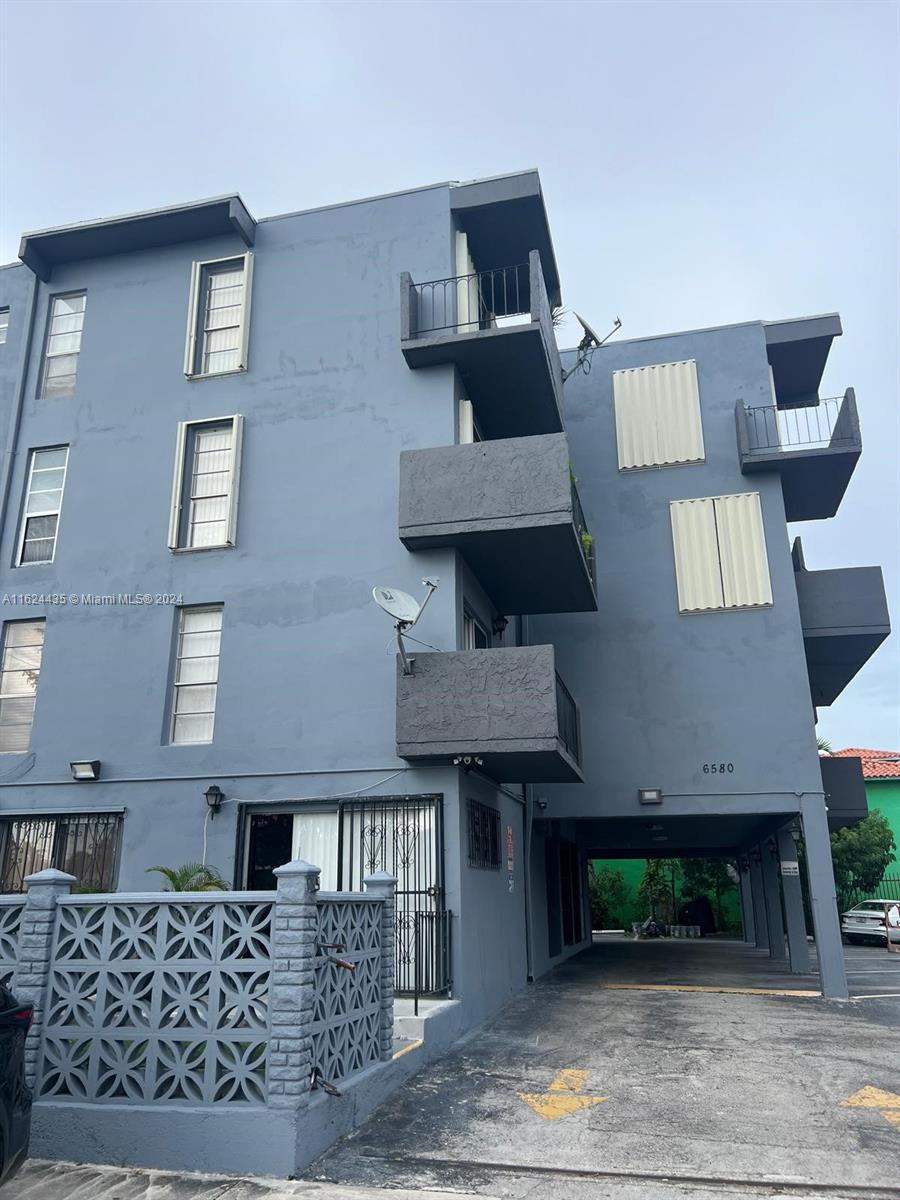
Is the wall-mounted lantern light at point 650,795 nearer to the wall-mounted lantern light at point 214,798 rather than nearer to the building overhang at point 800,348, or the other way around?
the wall-mounted lantern light at point 214,798

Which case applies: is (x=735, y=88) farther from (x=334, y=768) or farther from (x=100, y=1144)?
(x=100, y=1144)

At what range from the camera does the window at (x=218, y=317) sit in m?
13.8

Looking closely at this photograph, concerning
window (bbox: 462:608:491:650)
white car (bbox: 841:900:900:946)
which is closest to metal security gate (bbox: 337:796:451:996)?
window (bbox: 462:608:491:650)

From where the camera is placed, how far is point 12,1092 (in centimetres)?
497

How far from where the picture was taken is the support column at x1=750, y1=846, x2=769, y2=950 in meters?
23.1

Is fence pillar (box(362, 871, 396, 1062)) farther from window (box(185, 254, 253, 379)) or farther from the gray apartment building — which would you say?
window (box(185, 254, 253, 379))

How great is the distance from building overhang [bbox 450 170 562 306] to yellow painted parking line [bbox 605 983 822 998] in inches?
462

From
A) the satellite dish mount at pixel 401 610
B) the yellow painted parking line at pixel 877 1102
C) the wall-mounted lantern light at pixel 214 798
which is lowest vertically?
the yellow painted parking line at pixel 877 1102

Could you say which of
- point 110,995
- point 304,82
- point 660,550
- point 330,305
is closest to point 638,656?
point 660,550

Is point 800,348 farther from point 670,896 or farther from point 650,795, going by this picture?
point 670,896

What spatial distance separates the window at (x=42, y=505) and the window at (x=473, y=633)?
20.3 feet

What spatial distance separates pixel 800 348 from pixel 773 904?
12.2 meters

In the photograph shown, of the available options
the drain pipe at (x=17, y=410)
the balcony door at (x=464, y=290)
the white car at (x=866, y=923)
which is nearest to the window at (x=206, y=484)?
the drain pipe at (x=17, y=410)

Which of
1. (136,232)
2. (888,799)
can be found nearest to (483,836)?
(136,232)
